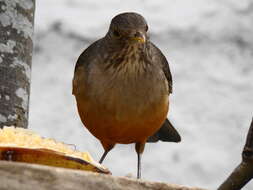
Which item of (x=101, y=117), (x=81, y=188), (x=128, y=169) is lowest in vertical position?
(x=128, y=169)

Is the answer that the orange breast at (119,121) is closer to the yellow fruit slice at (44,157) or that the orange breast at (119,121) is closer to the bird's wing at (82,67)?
the bird's wing at (82,67)

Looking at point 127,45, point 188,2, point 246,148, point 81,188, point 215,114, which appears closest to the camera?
point 81,188

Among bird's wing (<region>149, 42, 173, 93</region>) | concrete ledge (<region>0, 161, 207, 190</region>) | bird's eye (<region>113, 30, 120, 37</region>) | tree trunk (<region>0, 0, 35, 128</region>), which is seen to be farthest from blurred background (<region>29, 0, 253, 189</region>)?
concrete ledge (<region>0, 161, 207, 190</region>)

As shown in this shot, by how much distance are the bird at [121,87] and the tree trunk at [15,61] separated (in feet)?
2.02

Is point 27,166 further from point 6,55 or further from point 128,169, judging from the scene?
point 128,169

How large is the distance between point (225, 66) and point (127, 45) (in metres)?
6.78

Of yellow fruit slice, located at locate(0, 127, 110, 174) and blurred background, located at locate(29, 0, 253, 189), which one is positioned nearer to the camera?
yellow fruit slice, located at locate(0, 127, 110, 174)

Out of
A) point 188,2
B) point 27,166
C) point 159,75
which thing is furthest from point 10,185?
point 188,2

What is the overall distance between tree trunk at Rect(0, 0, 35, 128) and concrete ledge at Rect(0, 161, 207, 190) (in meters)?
2.05

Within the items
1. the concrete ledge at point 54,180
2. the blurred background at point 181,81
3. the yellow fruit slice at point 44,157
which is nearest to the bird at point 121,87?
the yellow fruit slice at point 44,157

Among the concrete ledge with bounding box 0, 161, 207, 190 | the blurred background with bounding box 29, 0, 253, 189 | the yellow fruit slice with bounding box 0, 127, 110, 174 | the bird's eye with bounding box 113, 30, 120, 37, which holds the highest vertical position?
the bird's eye with bounding box 113, 30, 120, 37

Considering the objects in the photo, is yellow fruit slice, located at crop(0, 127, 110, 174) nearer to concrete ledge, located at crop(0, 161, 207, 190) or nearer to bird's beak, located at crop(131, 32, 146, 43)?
concrete ledge, located at crop(0, 161, 207, 190)

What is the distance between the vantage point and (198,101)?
11.2 m

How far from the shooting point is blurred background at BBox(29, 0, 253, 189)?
10.3m
